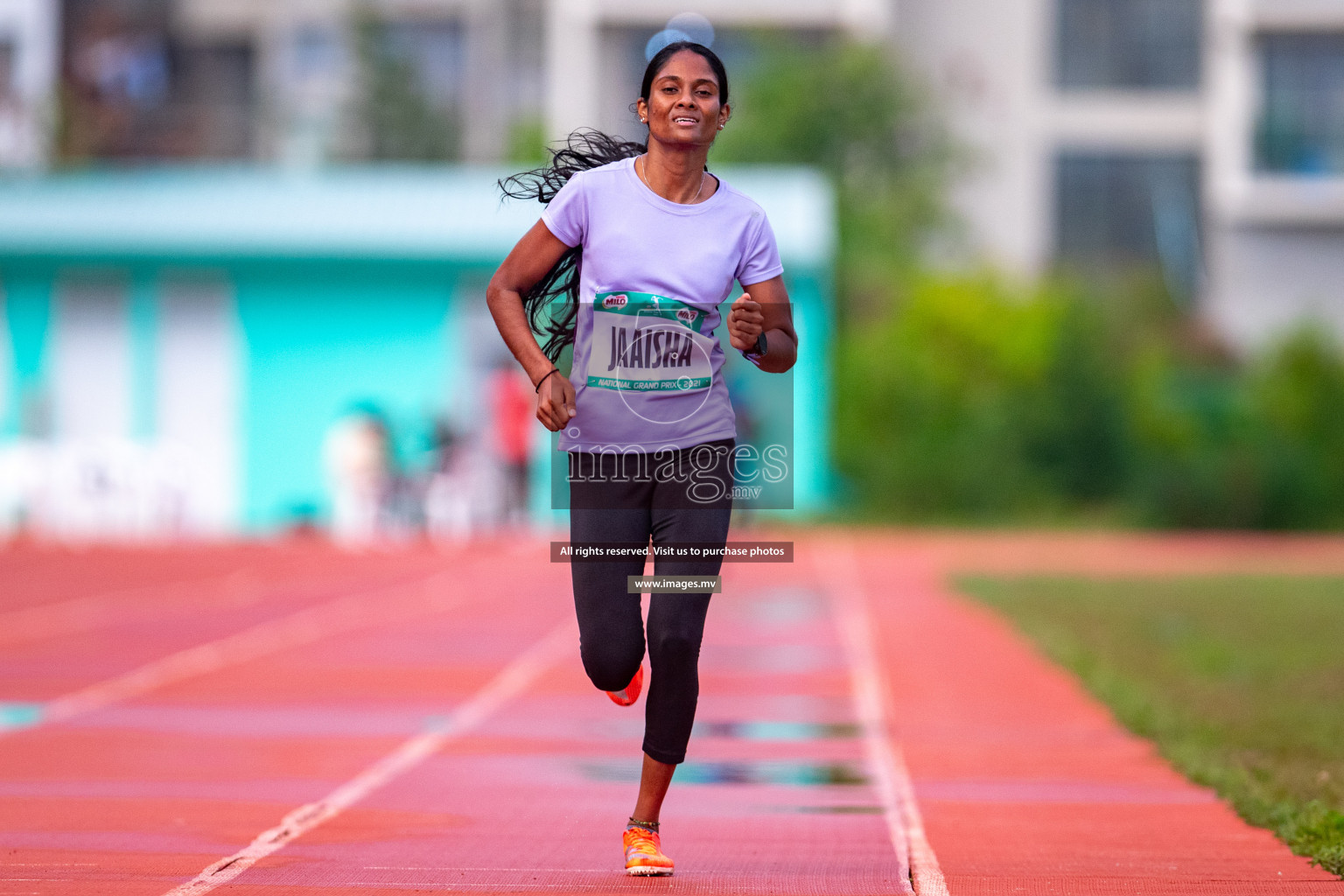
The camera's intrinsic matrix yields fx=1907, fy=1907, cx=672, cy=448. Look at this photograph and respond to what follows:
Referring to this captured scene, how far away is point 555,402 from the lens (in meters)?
4.84

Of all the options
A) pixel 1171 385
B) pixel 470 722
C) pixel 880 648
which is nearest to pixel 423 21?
pixel 1171 385

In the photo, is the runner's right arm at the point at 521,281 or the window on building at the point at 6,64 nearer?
the runner's right arm at the point at 521,281

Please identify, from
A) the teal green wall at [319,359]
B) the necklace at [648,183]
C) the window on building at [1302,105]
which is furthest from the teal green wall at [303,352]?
the necklace at [648,183]

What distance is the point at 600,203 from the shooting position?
16.5 feet

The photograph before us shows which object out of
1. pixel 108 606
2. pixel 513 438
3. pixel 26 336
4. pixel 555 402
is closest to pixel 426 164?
pixel 26 336

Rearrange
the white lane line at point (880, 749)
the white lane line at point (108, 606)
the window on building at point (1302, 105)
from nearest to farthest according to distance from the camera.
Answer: the white lane line at point (880, 749) < the white lane line at point (108, 606) < the window on building at point (1302, 105)

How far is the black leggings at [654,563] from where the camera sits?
5.02 meters

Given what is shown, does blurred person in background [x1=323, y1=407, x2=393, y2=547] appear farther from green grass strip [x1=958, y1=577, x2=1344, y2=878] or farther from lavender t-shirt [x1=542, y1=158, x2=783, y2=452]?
lavender t-shirt [x1=542, y1=158, x2=783, y2=452]

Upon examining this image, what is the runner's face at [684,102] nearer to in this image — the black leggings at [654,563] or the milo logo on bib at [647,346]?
the milo logo on bib at [647,346]

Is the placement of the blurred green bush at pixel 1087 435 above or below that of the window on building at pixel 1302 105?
below

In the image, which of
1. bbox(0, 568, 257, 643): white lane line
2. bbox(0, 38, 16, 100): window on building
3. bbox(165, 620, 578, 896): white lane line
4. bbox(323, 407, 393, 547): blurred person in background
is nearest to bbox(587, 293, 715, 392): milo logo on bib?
bbox(165, 620, 578, 896): white lane line

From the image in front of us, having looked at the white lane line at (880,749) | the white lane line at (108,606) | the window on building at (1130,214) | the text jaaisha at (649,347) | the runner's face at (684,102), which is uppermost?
the window on building at (1130,214)

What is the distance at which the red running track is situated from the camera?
5.35 metres

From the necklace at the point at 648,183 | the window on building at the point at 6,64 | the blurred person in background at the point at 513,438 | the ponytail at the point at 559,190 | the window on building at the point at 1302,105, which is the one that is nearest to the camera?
the necklace at the point at 648,183
